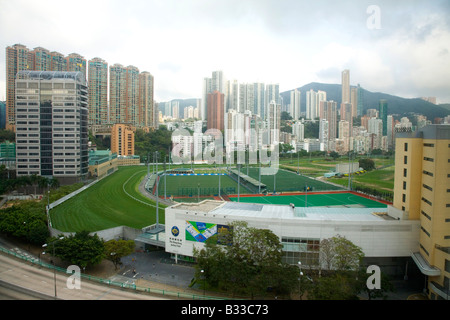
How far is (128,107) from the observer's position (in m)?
31.0

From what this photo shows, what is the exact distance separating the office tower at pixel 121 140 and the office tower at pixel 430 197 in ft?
71.6

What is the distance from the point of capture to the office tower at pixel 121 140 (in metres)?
24.3

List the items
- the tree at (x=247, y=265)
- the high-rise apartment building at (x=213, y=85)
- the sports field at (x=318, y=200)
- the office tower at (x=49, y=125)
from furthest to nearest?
the high-rise apartment building at (x=213, y=85) → the office tower at (x=49, y=125) → the sports field at (x=318, y=200) → the tree at (x=247, y=265)

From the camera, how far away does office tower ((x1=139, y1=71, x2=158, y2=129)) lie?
3164 cm

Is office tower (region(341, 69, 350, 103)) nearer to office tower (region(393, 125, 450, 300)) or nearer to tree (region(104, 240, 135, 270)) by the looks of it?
office tower (region(393, 125, 450, 300))

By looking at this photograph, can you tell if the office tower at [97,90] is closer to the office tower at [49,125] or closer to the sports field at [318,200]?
the office tower at [49,125]

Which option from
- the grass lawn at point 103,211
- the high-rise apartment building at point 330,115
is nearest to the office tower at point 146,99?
Answer: the high-rise apartment building at point 330,115

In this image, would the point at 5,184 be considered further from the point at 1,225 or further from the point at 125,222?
the point at 125,222

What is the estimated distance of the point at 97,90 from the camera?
29156mm

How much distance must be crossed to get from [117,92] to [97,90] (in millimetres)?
1814

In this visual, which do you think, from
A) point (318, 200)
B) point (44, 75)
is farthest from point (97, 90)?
point (318, 200)

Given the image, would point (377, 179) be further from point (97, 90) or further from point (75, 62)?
point (97, 90)

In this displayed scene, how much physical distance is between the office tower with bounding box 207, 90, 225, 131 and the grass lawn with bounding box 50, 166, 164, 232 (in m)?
16.6
